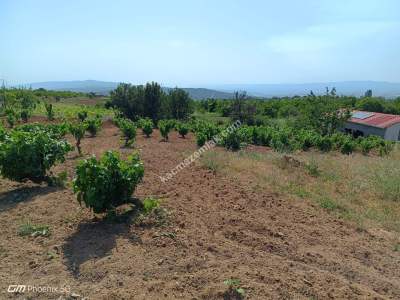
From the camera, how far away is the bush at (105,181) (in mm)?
4523

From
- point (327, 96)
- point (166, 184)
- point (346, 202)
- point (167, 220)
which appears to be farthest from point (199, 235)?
point (327, 96)

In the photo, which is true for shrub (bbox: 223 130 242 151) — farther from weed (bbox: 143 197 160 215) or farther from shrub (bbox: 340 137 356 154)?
weed (bbox: 143 197 160 215)

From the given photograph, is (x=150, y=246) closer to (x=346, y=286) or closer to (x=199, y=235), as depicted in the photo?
(x=199, y=235)

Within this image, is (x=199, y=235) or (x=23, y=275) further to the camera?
(x=199, y=235)

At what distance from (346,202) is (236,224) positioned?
2837 millimetres

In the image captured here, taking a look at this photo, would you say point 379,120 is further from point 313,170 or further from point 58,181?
point 58,181

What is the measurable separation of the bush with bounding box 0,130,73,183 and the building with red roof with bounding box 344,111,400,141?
28110 millimetres

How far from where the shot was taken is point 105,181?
4535 mm

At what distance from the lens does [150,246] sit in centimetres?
412

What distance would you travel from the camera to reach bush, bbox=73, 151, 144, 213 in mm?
4523

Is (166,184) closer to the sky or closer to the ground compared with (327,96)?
closer to the ground

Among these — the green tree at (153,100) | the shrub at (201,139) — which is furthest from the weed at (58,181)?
the green tree at (153,100)

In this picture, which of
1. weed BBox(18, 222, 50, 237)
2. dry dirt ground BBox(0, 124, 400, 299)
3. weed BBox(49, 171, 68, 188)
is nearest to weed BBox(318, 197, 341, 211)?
dry dirt ground BBox(0, 124, 400, 299)

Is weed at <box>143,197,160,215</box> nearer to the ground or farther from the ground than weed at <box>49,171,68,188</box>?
farther from the ground
